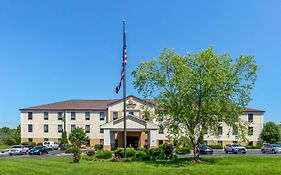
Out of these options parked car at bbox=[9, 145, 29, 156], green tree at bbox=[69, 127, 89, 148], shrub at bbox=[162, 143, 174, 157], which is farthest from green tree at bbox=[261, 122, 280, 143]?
parked car at bbox=[9, 145, 29, 156]

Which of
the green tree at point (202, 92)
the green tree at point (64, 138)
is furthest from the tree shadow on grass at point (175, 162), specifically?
the green tree at point (64, 138)

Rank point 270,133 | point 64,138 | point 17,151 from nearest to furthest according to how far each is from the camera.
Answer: point 17,151 < point 64,138 < point 270,133

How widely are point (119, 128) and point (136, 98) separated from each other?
12711 mm

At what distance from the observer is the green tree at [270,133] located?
73188 mm

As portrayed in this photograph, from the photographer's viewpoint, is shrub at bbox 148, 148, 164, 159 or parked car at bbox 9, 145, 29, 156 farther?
parked car at bbox 9, 145, 29, 156

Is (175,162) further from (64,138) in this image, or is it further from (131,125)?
(64,138)

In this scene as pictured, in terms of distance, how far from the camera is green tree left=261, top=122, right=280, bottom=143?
73.2 meters

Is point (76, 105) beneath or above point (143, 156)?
above

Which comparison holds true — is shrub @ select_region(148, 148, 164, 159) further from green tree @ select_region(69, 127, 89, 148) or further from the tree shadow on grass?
green tree @ select_region(69, 127, 89, 148)

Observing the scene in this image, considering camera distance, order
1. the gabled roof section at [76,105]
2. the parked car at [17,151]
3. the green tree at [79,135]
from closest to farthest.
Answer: the parked car at [17,151] → the green tree at [79,135] → the gabled roof section at [76,105]

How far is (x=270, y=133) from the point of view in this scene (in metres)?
73.8

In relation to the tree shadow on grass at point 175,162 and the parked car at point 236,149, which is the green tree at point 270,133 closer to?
the parked car at point 236,149

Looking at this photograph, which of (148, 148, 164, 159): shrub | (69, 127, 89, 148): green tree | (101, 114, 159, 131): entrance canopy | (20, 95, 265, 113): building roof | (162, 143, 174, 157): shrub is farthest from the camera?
(20, 95, 265, 113): building roof

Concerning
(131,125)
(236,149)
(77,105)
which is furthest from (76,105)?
(236,149)
